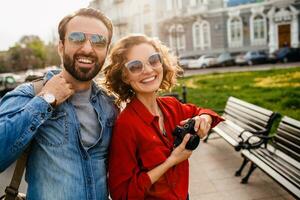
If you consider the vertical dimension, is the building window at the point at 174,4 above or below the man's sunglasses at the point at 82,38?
above

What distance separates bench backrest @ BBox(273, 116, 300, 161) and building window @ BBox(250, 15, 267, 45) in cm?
3197

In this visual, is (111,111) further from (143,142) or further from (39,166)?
(39,166)

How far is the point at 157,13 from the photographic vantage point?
4281cm

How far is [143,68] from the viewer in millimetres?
2383

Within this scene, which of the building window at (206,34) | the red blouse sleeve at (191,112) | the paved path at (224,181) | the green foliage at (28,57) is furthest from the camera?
the green foliage at (28,57)

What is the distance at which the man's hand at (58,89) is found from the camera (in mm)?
1958

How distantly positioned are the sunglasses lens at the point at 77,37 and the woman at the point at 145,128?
0.35 metres

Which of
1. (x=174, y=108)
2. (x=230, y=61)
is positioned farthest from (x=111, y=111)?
(x=230, y=61)

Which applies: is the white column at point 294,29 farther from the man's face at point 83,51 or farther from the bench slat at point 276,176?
the man's face at point 83,51

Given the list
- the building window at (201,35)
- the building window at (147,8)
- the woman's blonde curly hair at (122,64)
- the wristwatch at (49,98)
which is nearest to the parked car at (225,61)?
the building window at (201,35)

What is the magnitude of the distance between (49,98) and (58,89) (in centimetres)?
8

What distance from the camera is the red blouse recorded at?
6.98ft

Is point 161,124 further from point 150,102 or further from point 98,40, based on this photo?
point 98,40

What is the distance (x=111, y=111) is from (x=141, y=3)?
44312mm
